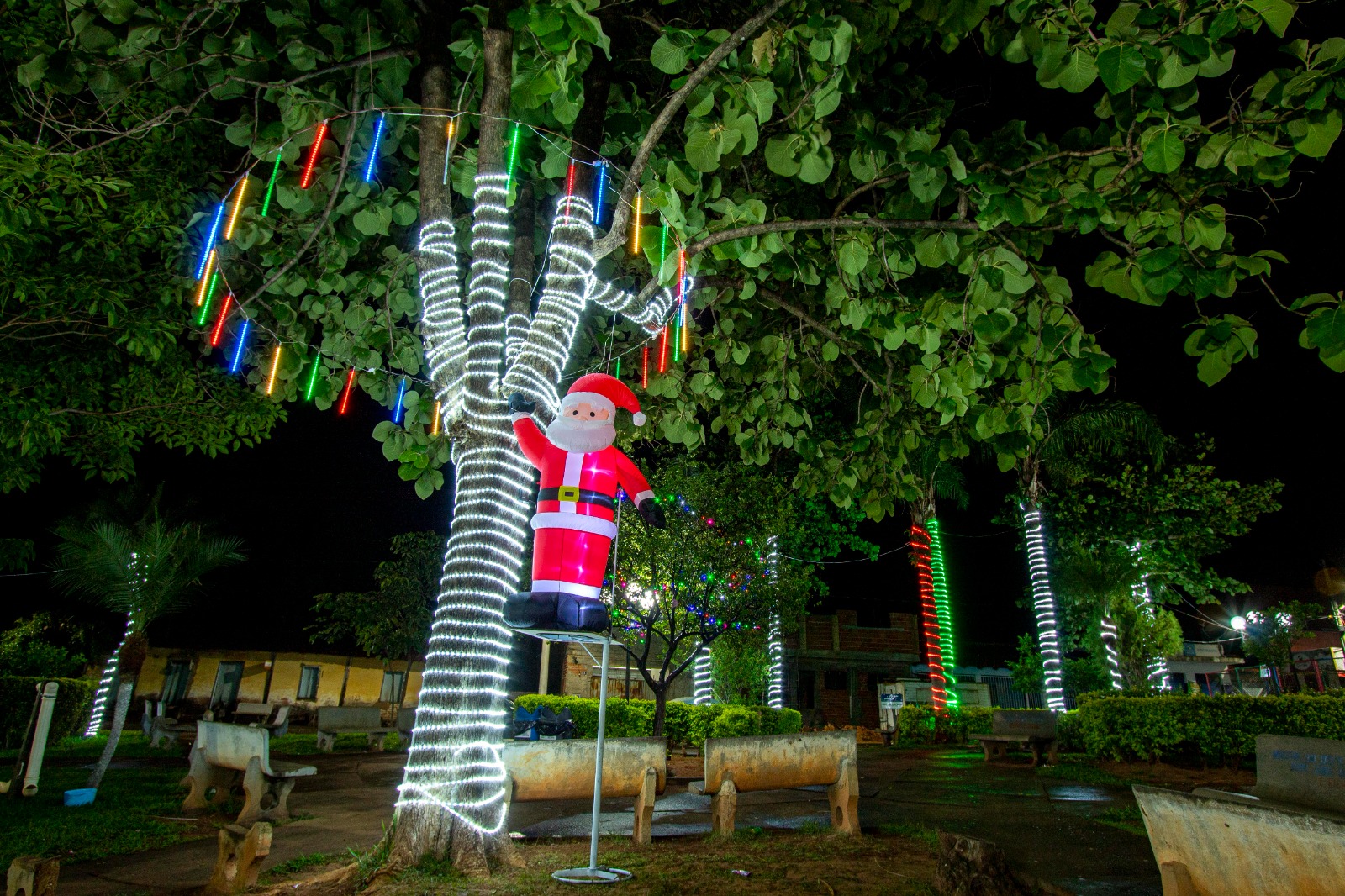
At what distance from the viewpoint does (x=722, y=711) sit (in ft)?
48.0

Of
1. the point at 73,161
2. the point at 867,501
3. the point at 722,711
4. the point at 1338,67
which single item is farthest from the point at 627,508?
the point at 1338,67

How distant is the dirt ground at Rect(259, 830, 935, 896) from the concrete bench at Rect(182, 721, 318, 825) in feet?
6.27

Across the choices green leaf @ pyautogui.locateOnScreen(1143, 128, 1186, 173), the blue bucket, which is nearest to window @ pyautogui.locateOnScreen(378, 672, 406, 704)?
the blue bucket

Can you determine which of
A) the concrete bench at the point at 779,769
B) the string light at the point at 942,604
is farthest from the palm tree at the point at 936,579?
the concrete bench at the point at 779,769

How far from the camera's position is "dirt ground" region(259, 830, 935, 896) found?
3852mm

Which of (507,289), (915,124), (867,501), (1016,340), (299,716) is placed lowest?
(299,716)

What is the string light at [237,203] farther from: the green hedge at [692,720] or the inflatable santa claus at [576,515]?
the green hedge at [692,720]

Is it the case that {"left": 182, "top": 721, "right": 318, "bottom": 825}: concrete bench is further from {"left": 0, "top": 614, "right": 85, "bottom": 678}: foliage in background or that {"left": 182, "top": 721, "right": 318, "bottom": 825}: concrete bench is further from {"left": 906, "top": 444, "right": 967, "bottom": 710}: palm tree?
{"left": 906, "top": 444, "right": 967, "bottom": 710}: palm tree

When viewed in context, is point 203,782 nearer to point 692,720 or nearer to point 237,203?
point 237,203

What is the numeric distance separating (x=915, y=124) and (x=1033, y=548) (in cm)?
1428

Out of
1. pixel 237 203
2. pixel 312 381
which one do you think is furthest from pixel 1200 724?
pixel 237 203

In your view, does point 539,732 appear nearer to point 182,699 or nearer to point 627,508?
point 627,508

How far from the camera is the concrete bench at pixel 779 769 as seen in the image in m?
5.61

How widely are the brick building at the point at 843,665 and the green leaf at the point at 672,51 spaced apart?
28488mm
